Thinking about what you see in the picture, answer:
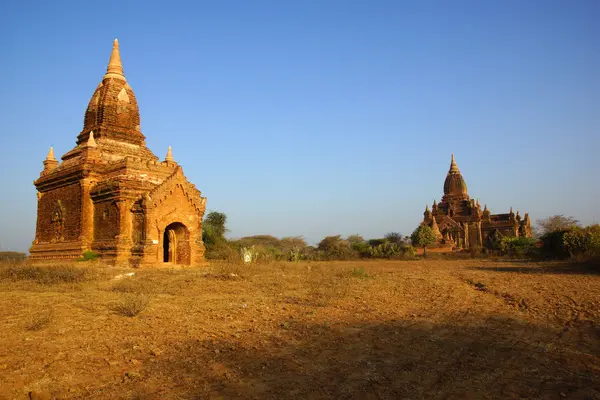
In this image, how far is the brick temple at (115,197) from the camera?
1429 cm

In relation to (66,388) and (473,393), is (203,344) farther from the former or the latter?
(473,393)

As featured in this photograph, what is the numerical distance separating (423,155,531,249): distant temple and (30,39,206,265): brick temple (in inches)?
1229

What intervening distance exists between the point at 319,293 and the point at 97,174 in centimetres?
1101

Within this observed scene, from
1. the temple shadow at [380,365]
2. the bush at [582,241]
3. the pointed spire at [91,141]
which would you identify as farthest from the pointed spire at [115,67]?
the bush at [582,241]

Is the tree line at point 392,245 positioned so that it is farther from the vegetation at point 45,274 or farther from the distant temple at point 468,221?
the vegetation at point 45,274

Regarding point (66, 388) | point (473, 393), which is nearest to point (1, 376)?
point (66, 388)

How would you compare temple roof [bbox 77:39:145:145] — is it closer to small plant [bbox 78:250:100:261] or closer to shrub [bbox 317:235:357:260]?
small plant [bbox 78:250:100:261]

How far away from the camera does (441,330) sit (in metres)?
5.47

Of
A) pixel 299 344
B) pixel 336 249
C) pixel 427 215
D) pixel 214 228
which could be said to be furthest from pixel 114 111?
pixel 427 215

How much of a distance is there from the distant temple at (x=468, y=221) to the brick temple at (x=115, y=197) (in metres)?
31.2

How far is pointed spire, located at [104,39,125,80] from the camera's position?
18.1 m

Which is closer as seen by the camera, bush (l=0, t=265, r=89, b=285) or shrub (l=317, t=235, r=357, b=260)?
bush (l=0, t=265, r=89, b=285)

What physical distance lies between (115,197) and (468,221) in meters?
40.3

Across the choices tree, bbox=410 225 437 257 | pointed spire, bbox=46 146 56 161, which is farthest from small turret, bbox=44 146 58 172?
tree, bbox=410 225 437 257
